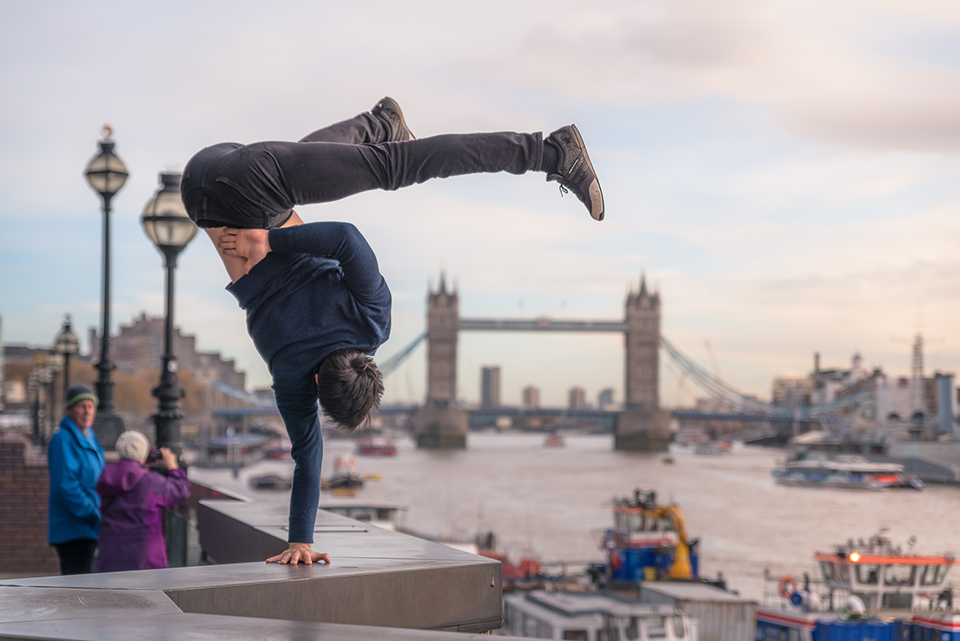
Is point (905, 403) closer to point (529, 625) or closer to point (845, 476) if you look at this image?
point (845, 476)

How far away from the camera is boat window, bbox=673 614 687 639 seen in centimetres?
1516

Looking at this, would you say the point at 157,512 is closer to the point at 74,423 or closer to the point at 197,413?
the point at 74,423

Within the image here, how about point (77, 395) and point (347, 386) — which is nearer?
point (347, 386)

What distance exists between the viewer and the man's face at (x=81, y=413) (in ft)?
14.2

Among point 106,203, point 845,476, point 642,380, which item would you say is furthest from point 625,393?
point 106,203

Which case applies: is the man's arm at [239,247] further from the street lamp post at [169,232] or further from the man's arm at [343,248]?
the street lamp post at [169,232]

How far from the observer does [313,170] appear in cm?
232

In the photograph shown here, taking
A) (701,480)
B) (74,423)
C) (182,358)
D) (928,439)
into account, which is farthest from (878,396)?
(74,423)

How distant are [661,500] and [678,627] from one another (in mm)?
27154

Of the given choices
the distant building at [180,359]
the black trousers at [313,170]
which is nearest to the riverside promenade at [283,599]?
the black trousers at [313,170]

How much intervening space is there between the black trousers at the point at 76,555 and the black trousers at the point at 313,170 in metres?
2.43

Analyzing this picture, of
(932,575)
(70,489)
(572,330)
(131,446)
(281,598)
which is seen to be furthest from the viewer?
(572,330)

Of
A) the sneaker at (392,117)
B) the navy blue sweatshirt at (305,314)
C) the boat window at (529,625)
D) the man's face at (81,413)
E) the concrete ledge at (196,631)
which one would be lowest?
the boat window at (529,625)

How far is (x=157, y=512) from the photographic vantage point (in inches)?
158
